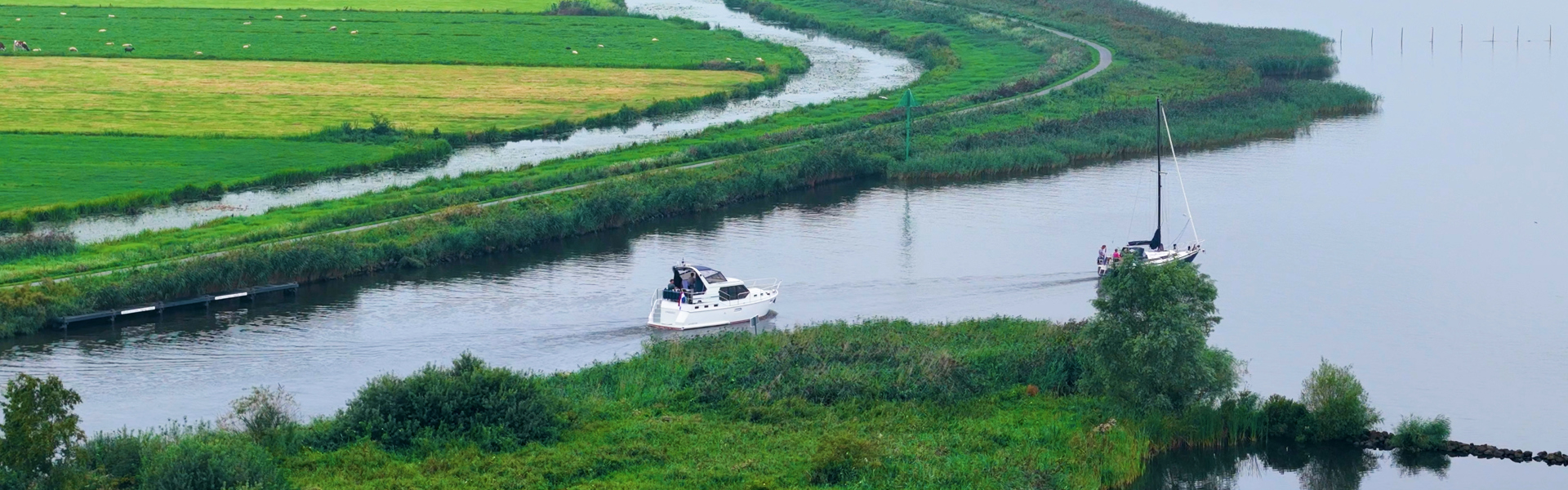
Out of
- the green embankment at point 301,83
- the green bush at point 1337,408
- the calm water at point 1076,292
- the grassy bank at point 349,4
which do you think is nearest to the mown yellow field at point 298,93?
the green embankment at point 301,83

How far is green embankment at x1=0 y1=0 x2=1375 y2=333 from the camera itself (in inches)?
2130

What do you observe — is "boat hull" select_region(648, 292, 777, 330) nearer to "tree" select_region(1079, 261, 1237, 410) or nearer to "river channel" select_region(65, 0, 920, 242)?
"tree" select_region(1079, 261, 1237, 410)

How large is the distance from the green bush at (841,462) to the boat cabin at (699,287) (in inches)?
647

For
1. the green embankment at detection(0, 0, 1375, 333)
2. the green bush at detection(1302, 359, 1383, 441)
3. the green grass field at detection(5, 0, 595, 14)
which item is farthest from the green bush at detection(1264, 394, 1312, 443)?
the green grass field at detection(5, 0, 595, 14)

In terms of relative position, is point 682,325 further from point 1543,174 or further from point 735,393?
point 1543,174

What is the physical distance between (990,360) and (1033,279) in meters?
14.5

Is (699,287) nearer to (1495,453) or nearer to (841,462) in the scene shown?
(841,462)

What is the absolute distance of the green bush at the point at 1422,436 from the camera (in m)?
37.4

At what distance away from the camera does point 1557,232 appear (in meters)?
64.6

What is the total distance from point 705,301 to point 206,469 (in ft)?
69.0

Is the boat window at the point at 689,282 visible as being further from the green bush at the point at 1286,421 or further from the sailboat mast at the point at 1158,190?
the sailboat mast at the point at 1158,190

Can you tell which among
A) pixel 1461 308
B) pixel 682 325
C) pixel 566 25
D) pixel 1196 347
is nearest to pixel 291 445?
pixel 682 325

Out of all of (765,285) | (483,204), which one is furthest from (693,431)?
(483,204)

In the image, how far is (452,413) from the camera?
3531 centimetres
